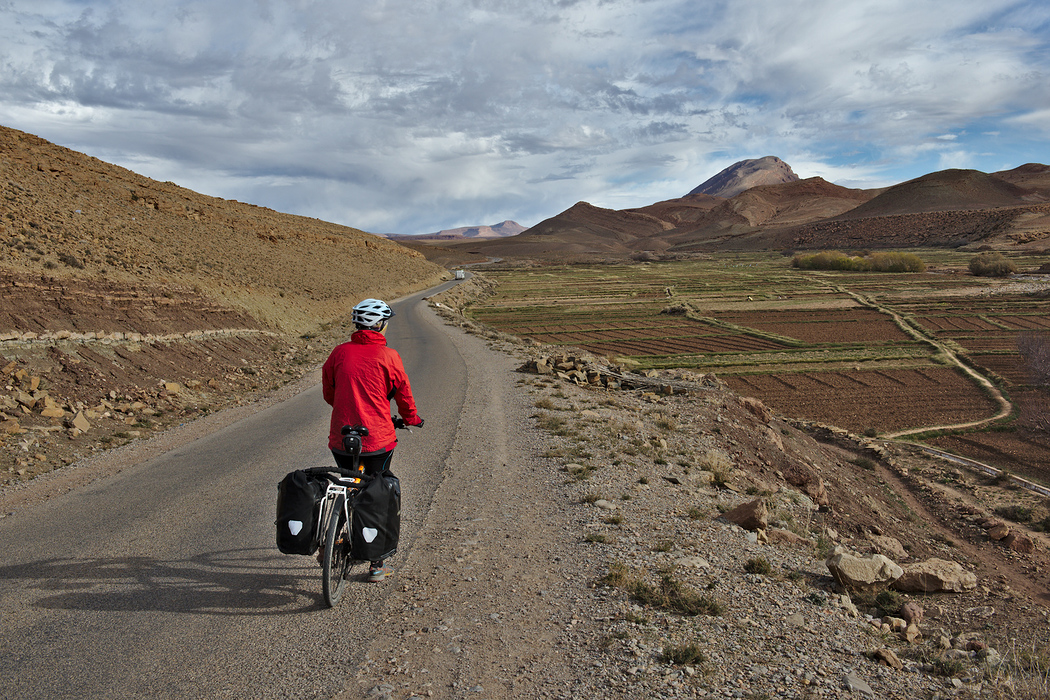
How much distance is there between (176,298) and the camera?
21.1 metres

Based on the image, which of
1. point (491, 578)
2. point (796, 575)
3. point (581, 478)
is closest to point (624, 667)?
point (491, 578)

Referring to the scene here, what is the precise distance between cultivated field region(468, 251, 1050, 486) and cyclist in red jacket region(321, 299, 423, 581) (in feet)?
71.7

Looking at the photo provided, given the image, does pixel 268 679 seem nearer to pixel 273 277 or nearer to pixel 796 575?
pixel 796 575

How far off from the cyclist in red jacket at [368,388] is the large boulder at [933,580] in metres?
5.85

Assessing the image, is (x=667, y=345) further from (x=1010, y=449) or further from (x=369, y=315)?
(x=369, y=315)

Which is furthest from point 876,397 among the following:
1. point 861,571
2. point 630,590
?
point 630,590

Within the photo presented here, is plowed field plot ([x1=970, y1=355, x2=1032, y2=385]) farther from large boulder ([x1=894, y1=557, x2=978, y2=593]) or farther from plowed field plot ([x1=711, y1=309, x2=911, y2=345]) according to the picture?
large boulder ([x1=894, y1=557, x2=978, y2=593])

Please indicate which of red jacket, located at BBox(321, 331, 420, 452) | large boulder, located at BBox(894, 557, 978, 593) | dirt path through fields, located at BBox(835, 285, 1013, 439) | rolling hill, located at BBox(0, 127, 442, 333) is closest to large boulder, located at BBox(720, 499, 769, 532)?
large boulder, located at BBox(894, 557, 978, 593)

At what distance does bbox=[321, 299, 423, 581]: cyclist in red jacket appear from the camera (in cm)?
509

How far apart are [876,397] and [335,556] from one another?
2762 cm

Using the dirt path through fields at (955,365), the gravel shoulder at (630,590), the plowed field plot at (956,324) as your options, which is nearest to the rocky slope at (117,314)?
the gravel shoulder at (630,590)

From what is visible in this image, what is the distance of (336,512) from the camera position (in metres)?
4.76

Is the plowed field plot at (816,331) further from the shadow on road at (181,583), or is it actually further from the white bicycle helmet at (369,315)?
the shadow on road at (181,583)

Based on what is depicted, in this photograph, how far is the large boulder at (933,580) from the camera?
275 inches
